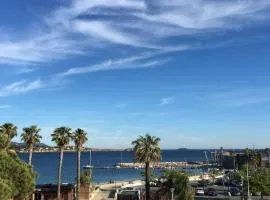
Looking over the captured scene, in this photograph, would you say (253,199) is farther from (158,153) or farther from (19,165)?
(19,165)

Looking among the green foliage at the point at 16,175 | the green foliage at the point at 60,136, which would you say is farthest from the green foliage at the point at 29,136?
the green foliage at the point at 16,175

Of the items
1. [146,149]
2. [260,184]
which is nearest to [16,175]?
[146,149]

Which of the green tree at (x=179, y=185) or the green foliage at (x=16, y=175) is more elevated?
the green foliage at (x=16, y=175)

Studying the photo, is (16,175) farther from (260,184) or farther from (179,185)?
(260,184)

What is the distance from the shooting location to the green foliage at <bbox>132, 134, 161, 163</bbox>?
8138 centimetres

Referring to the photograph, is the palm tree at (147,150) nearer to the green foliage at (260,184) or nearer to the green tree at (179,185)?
the green tree at (179,185)

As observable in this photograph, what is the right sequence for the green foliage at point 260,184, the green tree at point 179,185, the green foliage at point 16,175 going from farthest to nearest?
1. the green foliage at point 260,184
2. the green tree at point 179,185
3. the green foliage at point 16,175

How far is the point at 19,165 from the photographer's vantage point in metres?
54.7

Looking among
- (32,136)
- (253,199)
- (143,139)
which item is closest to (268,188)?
(253,199)

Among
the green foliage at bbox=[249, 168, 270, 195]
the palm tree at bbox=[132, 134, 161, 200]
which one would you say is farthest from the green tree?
the green foliage at bbox=[249, 168, 270, 195]

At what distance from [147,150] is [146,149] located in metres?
0.23

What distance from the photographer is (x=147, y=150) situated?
268 feet

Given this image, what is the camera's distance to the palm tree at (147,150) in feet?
267

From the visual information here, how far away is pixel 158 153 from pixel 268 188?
2187 centimetres
